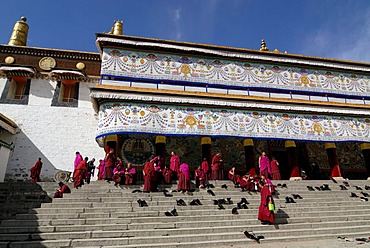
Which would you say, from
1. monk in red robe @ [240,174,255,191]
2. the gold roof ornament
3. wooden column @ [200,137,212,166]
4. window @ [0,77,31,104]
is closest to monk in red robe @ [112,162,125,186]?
wooden column @ [200,137,212,166]

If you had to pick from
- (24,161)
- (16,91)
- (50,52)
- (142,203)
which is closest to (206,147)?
(142,203)

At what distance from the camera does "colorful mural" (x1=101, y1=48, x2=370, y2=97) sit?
36.5 feet

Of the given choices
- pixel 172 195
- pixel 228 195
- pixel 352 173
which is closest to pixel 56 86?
pixel 172 195

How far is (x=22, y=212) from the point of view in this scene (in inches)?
271

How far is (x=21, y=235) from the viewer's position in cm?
539

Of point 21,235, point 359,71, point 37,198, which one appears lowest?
point 21,235

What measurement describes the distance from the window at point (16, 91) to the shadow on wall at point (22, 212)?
5862 mm

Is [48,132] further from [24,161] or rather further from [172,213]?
[172,213]

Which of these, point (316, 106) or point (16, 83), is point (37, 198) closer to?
point (16, 83)

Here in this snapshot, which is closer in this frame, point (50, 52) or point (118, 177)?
point (118, 177)

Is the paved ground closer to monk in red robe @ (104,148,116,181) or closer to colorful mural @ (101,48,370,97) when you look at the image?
monk in red robe @ (104,148,116,181)

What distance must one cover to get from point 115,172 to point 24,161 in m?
6.31

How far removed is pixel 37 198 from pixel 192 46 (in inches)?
335

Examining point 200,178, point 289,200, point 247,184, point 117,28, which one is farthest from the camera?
point 117,28
